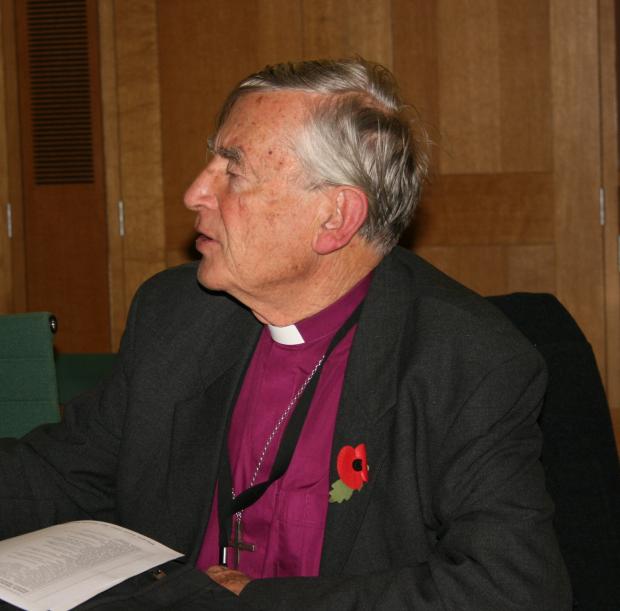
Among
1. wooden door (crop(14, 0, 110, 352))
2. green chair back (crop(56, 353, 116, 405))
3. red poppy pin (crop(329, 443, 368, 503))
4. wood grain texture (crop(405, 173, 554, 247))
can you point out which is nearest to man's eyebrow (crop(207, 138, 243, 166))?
red poppy pin (crop(329, 443, 368, 503))

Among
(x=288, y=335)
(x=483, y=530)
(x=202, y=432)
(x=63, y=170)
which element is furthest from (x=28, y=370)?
(x=63, y=170)

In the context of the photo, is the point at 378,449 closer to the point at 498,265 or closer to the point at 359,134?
the point at 359,134

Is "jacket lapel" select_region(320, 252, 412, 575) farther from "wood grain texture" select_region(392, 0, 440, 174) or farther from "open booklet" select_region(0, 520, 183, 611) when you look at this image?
"wood grain texture" select_region(392, 0, 440, 174)

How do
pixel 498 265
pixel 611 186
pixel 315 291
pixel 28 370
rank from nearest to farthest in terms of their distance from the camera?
1. pixel 315 291
2. pixel 28 370
3. pixel 611 186
4. pixel 498 265

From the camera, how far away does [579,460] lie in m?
1.89

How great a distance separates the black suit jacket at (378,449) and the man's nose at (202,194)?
0.93ft

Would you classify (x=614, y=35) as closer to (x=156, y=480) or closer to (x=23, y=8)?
(x=23, y=8)

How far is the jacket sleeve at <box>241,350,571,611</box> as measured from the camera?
1603 mm

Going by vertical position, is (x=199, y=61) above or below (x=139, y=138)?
above

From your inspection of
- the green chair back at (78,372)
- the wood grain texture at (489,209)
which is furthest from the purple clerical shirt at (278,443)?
the wood grain texture at (489,209)

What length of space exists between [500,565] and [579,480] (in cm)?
36

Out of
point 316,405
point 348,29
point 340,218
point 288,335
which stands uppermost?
point 348,29

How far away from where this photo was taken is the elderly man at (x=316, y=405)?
1.67 meters

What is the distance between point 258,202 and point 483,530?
2.46ft
